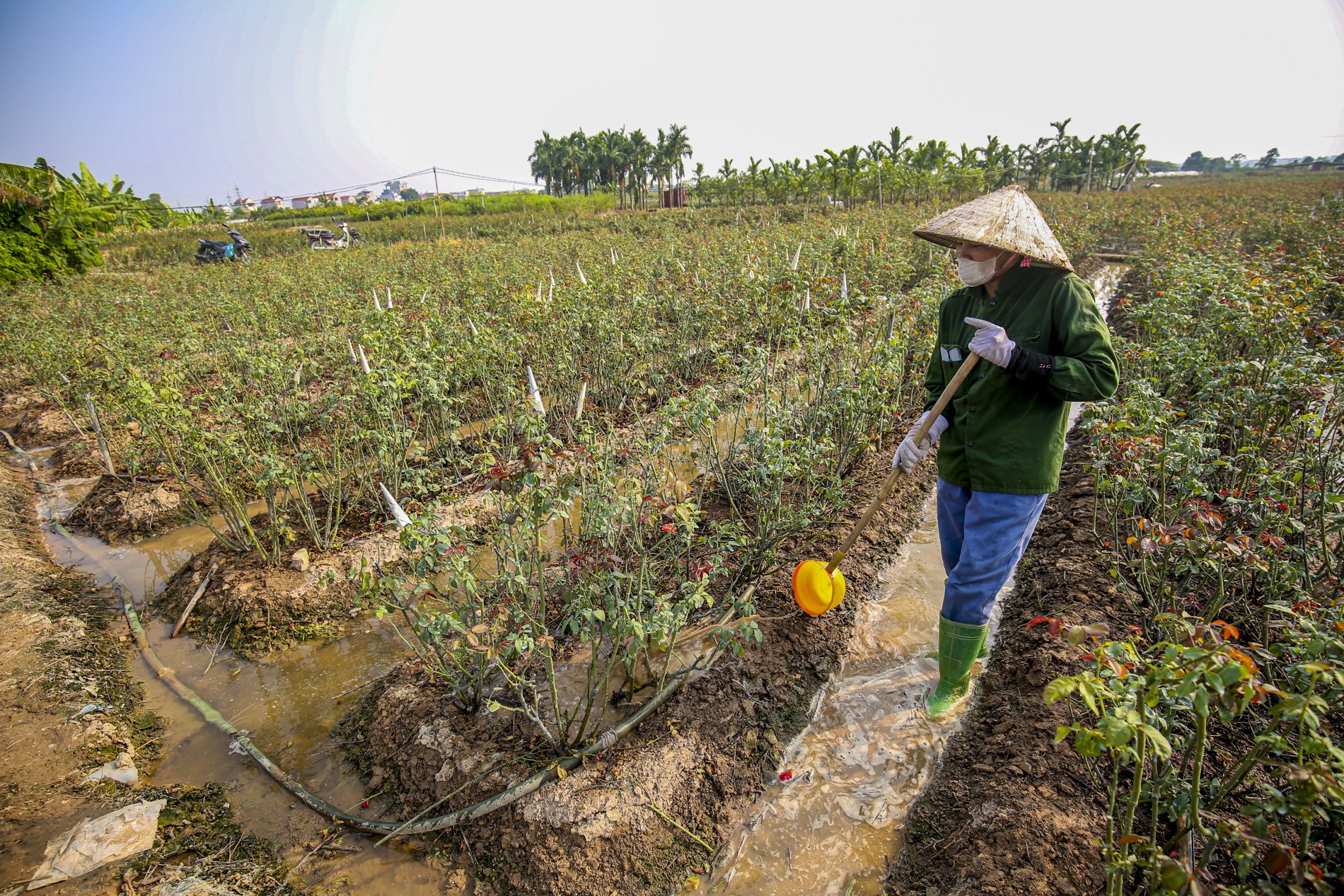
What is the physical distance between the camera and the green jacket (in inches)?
79.1

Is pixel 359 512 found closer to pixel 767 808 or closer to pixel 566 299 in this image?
pixel 566 299

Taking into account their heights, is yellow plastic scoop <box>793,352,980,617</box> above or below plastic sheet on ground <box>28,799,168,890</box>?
above

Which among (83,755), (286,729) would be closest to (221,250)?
(83,755)

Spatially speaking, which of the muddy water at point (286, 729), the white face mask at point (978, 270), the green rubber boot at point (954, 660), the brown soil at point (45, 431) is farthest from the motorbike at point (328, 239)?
the green rubber boot at point (954, 660)

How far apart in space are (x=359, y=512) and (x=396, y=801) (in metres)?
2.60

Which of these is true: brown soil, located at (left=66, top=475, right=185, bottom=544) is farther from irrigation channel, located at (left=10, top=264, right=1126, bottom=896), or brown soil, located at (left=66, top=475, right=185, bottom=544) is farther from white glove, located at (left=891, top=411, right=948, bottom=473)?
white glove, located at (left=891, top=411, right=948, bottom=473)

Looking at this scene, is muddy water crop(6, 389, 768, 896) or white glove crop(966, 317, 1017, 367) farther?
muddy water crop(6, 389, 768, 896)

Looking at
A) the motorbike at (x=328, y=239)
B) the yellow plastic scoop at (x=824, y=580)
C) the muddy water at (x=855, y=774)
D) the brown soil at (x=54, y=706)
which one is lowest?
the muddy water at (x=855, y=774)

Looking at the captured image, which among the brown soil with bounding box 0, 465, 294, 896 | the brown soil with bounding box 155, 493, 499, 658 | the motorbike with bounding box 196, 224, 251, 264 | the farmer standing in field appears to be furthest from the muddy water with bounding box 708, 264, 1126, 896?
the motorbike with bounding box 196, 224, 251, 264

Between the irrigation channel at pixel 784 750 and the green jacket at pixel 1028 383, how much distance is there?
1.18 m

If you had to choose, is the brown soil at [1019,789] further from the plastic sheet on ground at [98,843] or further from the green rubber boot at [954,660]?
the plastic sheet on ground at [98,843]

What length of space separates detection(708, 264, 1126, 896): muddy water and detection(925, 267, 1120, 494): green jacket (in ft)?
3.79

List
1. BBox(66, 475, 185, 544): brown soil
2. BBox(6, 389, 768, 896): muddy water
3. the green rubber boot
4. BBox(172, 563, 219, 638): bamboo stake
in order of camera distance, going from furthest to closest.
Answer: BBox(66, 475, 185, 544): brown soil
BBox(172, 563, 219, 638): bamboo stake
the green rubber boot
BBox(6, 389, 768, 896): muddy water

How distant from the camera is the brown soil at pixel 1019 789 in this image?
6.08 ft
